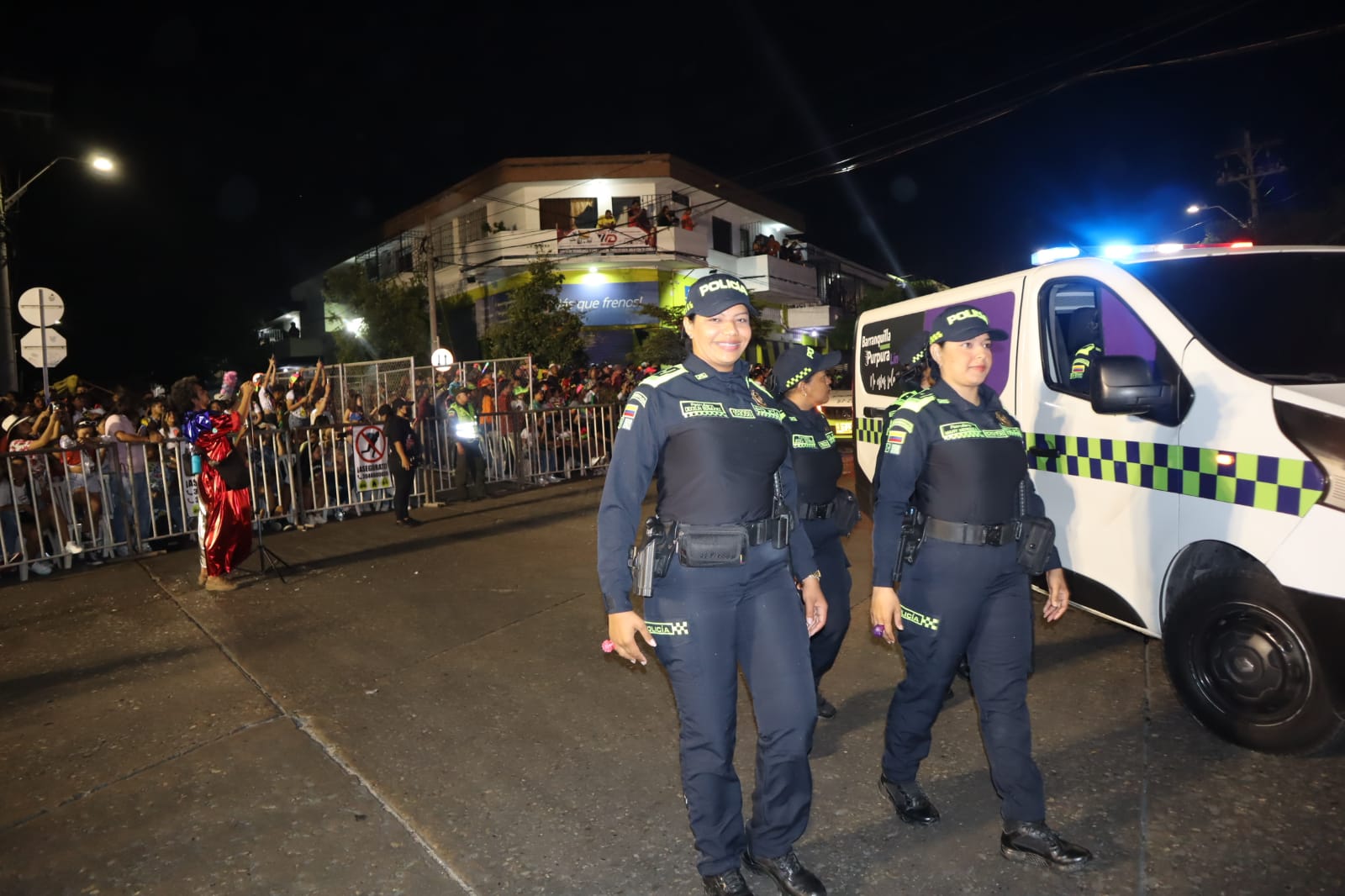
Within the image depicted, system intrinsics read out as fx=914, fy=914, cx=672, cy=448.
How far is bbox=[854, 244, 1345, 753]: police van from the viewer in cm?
347

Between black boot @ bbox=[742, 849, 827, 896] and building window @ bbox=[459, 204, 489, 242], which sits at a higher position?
building window @ bbox=[459, 204, 489, 242]

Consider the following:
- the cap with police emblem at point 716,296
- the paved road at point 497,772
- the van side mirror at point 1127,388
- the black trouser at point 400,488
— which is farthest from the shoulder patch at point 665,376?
the black trouser at point 400,488

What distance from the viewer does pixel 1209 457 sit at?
3.87 m

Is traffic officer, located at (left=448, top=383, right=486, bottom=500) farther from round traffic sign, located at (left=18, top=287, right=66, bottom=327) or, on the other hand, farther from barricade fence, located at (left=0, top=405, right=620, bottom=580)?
A: round traffic sign, located at (left=18, top=287, right=66, bottom=327)

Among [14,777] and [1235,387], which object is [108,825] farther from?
[1235,387]

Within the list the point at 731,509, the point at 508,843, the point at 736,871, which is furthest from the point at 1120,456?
the point at 508,843

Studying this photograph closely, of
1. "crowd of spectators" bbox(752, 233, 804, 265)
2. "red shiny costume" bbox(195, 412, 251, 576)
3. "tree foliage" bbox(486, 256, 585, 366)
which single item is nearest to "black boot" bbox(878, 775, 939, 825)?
"red shiny costume" bbox(195, 412, 251, 576)

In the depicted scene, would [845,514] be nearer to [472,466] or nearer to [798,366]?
[798,366]

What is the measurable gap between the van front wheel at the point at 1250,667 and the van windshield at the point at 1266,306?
0.93 metres

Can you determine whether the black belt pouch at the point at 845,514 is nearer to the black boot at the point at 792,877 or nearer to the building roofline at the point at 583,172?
the black boot at the point at 792,877

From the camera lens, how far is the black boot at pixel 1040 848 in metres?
3.07

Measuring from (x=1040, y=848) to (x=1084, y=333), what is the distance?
2.93 m

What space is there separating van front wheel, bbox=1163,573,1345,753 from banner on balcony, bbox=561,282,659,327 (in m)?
31.8

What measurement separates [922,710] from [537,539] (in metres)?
6.64
